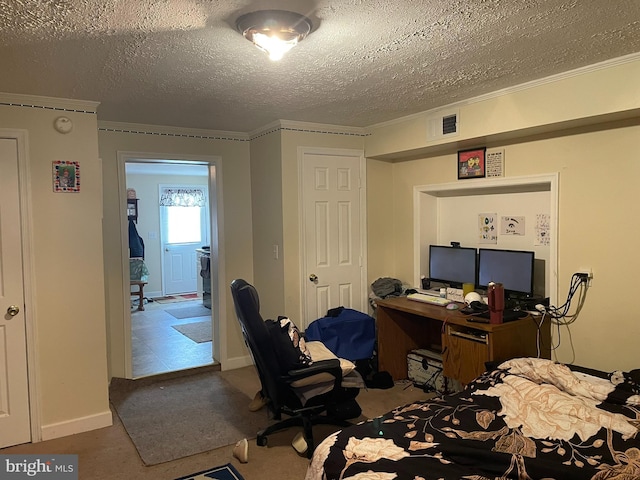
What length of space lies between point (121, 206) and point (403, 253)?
8.68 feet

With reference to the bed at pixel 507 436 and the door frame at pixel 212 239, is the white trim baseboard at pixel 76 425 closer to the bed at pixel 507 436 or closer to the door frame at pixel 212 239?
the door frame at pixel 212 239

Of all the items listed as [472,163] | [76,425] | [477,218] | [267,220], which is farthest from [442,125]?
[76,425]

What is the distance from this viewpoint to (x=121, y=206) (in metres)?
4.11

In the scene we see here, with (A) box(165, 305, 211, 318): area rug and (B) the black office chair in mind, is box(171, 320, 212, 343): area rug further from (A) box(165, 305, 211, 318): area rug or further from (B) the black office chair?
(B) the black office chair

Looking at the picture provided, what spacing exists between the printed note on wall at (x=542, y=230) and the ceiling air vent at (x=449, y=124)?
91cm

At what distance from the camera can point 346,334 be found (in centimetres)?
405

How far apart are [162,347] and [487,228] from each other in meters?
3.77

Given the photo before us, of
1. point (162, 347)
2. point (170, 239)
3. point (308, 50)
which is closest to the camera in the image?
point (308, 50)

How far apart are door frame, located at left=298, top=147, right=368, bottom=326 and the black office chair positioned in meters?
1.31

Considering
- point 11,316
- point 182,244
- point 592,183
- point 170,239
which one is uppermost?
point 592,183

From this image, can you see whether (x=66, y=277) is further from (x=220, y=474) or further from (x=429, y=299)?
(x=429, y=299)

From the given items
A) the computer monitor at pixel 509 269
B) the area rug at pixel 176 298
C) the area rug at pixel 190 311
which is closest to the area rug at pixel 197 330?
the area rug at pixel 190 311

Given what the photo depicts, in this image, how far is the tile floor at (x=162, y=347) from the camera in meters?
4.68

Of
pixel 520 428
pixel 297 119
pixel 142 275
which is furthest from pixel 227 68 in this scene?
pixel 142 275
